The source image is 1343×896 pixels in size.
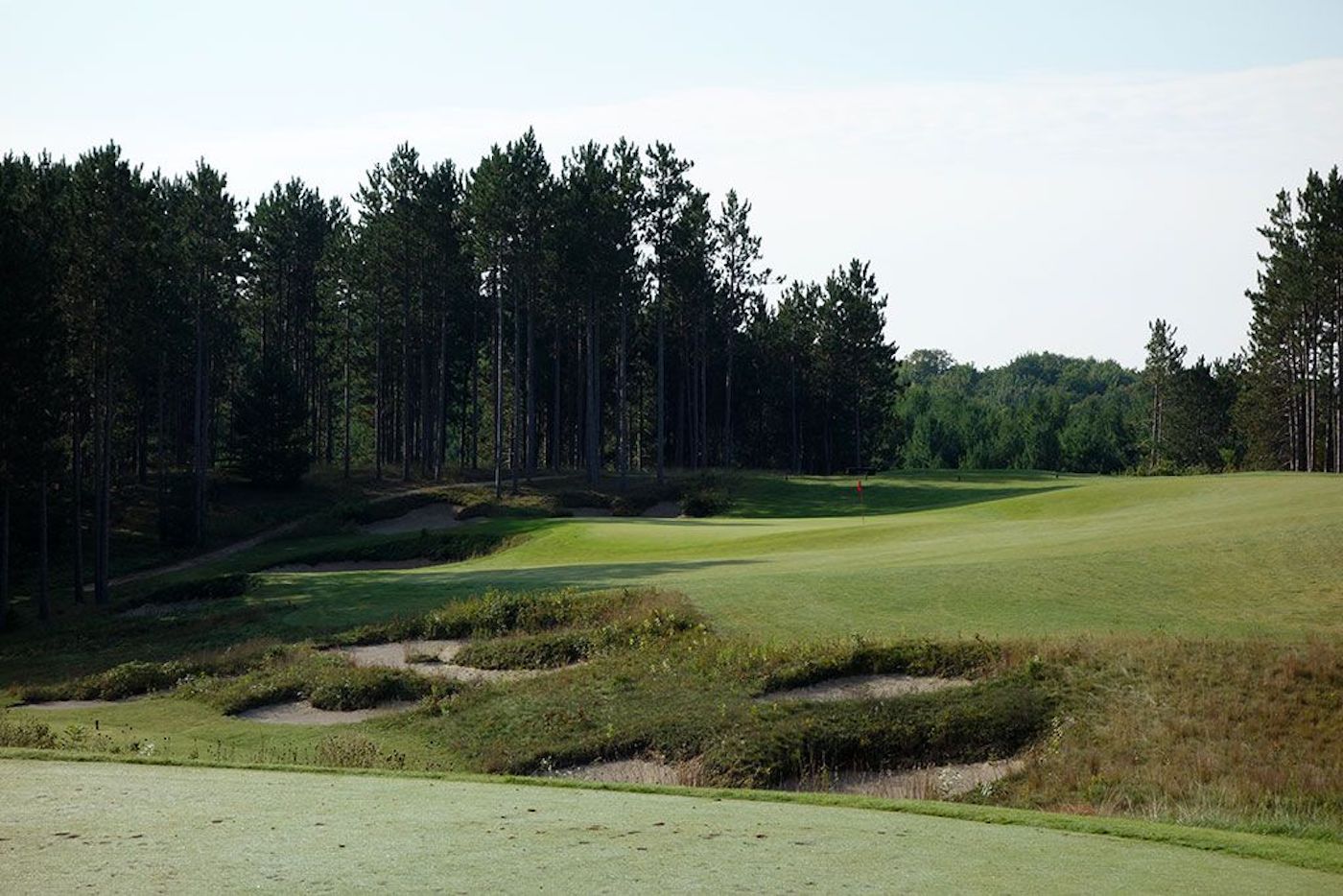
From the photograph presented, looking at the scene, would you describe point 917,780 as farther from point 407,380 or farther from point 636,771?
point 407,380

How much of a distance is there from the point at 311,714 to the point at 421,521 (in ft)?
149

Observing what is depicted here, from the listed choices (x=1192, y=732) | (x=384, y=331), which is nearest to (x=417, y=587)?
(x=1192, y=732)

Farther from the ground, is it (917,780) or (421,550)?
(421,550)

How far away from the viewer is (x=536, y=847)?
438 inches

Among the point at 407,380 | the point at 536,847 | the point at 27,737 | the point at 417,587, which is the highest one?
the point at 407,380

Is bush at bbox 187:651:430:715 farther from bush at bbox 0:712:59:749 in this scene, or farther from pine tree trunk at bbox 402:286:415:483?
pine tree trunk at bbox 402:286:415:483

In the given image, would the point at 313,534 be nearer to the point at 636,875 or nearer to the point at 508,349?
the point at 508,349

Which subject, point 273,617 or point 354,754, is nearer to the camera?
point 354,754

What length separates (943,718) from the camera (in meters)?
22.6

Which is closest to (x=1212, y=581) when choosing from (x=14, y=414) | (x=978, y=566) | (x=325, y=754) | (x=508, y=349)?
(x=978, y=566)

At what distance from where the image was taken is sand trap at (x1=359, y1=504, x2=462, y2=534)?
70.6 meters

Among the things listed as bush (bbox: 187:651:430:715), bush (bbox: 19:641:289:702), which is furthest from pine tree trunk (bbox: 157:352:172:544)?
bush (bbox: 187:651:430:715)

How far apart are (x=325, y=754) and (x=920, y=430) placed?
163111 millimetres

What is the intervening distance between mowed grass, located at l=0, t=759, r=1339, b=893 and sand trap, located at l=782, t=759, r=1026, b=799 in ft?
22.4
